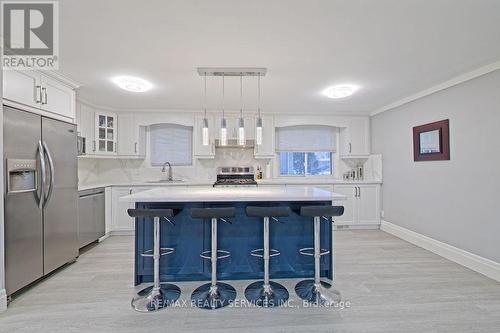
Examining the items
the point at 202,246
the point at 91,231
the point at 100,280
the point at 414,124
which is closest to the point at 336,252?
the point at 202,246

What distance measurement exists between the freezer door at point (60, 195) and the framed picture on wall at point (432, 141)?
4.83m

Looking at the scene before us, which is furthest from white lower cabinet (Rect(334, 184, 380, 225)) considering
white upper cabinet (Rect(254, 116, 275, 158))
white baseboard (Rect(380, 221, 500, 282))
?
white upper cabinet (Rect(254, 116, 275, 158))

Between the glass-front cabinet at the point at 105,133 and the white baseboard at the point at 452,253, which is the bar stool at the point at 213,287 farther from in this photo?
the glass-front cabinet at the point at 105,133

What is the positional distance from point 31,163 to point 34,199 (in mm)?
366

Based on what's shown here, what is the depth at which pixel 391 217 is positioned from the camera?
4680 mm

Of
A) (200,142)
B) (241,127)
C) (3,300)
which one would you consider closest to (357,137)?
(200,142)

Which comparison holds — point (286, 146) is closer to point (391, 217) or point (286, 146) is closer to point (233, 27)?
point (391, 217)

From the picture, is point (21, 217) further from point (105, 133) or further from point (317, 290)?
point (317, 290)

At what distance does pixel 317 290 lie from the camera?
8.04 ft

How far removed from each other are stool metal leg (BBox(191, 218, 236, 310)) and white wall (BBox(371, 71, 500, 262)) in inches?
116

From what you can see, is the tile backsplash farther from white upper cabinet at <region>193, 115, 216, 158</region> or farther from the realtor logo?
the realtor logo

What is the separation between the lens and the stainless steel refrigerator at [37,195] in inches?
91.5

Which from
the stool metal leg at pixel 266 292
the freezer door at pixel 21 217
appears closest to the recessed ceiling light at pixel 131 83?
the freezer door at pixel 21 217

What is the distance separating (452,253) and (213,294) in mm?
3123
